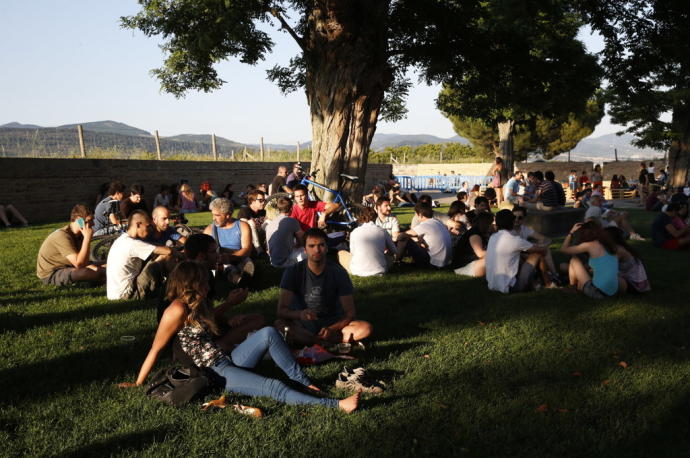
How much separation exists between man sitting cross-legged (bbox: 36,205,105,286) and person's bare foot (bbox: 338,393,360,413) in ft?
15.8

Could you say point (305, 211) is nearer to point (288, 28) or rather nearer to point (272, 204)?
point (272, 204)

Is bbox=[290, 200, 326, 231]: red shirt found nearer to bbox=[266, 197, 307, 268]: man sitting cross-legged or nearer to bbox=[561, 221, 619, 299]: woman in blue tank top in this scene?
bbox=[266, 197, 307, 268]: man sitting cross-legged

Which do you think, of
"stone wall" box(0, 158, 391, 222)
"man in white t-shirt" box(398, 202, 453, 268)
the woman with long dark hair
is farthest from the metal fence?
the woman with long dark hair

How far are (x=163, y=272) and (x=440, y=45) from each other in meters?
8.48

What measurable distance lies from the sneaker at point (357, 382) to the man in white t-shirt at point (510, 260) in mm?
3411

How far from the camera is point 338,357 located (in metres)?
4.62

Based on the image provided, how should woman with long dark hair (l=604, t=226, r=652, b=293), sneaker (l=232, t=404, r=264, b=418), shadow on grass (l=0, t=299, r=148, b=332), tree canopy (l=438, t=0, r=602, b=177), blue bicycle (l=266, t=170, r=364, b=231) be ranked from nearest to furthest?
1. sneaker (l=232, t=404, r=264, b=418)
2. shadow on grass (l=0, t=299, r=148, b=332)
3. woman with long dark hair (l=604, t=226, r=652, b=293)
4. blue bicycle (l=266, t=170, r=364, b=231)
5. tree canopy (l=438, t=0, r=602, b=177)

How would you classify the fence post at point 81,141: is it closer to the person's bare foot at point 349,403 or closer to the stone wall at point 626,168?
the person's bare foot at point 349,403

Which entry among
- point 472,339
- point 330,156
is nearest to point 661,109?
point 330,156

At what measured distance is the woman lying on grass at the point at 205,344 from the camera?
12.6 ft

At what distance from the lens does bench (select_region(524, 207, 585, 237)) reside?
507 inches

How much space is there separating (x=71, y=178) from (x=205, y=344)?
53.7 ft

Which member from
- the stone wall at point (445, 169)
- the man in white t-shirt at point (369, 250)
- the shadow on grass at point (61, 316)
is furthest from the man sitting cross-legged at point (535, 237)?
the stone wall at point (445, 169)

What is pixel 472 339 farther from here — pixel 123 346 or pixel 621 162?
pixel 621 162
